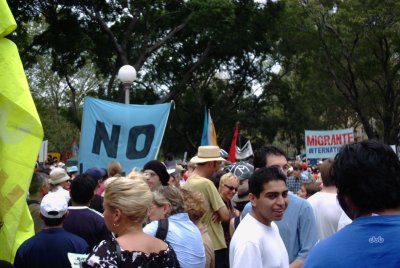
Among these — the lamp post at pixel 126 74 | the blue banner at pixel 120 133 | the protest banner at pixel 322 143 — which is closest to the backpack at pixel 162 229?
the blue banner at pixel 120 133

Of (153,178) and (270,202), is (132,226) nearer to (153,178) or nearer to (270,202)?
(270,202)

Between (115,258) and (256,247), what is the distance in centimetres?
92

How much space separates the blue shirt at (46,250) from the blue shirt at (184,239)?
572 millimetres

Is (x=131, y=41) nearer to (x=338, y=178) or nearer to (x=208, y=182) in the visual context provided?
(x=208, y=182)

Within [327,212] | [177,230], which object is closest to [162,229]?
[177,230]

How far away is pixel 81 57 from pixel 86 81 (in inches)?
676

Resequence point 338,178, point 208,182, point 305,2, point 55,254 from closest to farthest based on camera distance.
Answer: point 338,178 < point 55,254 < point 208,182 < point 305,2

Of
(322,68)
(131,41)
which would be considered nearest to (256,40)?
(322,68)

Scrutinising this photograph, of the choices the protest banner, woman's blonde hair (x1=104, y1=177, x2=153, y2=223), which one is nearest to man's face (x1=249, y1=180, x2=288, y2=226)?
woman's blonde hair (x1=104, y1=177, x2=153, y2=223)

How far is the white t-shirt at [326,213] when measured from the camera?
6.07 m

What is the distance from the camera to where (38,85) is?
44.9 metres

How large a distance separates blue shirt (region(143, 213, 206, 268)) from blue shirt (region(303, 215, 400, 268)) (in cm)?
249

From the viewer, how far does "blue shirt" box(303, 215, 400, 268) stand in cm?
228

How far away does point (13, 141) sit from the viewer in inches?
177
